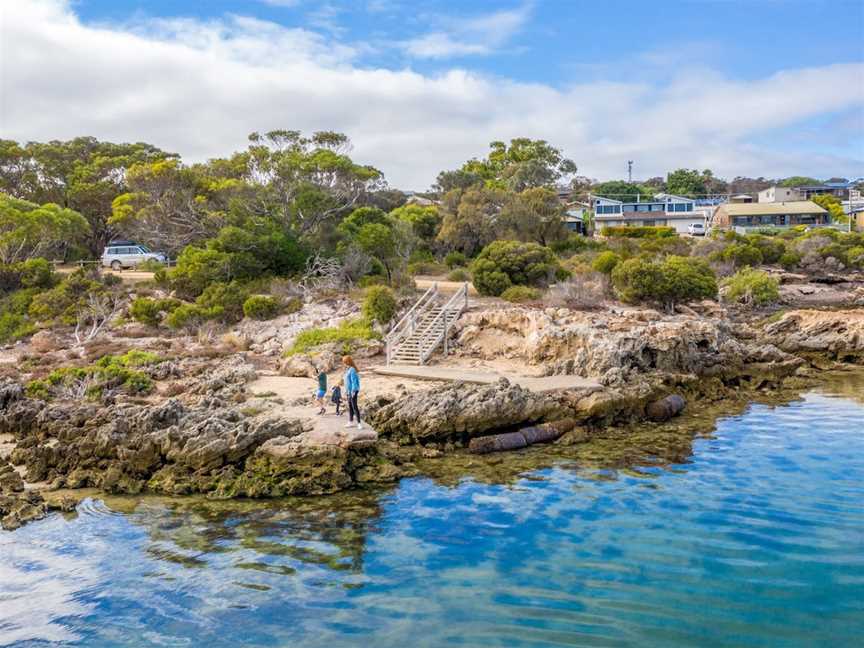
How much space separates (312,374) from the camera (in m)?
22.5

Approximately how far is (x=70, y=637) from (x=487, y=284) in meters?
25.8

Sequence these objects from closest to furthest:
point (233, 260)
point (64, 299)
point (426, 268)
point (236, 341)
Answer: point (236, 341) → point (64, 299) → point (233, 260) → point (426, 268)

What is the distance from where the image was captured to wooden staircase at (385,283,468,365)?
23.5 meters

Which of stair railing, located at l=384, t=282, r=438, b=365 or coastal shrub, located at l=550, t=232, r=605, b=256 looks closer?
stair railing, located at l=384, t=282, r=438, b=365

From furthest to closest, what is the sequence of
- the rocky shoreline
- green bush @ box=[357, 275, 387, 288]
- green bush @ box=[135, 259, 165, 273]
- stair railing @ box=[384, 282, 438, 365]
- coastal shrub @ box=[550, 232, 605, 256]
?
coastal shrub @ box=[550, 232, 605, 256], green bush @ box=[135, 259, 165, 273], green bush @ box=[357, 275, 387, 288], stair railing @ box=[384, 282, 438, 365], the rocky shoreline

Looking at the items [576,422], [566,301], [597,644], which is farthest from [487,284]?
[597,644]

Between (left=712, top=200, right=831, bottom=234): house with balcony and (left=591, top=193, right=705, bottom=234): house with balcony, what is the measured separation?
3.39 meters

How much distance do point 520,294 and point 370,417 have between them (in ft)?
52.4

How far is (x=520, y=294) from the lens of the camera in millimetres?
32000

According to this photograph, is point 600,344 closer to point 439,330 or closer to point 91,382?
point 439,330

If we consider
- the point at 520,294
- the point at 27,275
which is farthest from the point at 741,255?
the point at 27,275

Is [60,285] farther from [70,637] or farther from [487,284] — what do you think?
[70,637]

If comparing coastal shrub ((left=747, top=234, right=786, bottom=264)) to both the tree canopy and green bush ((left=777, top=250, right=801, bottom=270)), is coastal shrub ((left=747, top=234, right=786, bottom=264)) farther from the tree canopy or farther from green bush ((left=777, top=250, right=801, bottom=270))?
the tree canopy

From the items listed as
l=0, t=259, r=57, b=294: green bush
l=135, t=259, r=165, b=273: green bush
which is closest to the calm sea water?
l=0, t=259, r=57, b=294: green bush
